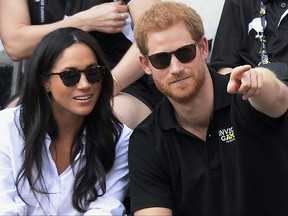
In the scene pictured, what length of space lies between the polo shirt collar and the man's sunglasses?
0.70 feet

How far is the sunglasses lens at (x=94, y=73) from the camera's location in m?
2.62

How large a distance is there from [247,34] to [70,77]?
115cm

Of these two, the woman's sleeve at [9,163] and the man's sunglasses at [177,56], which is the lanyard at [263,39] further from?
the woman's sleeve at [9,163]

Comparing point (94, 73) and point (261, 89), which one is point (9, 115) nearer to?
point (94, 73)

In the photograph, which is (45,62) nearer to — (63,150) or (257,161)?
(63,150)

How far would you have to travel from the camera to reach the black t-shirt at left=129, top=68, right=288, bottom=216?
2.49m

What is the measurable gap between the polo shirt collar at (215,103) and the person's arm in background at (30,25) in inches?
25.9

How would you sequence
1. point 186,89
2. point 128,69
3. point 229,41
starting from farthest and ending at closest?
point 229,41, point 128,69, point 186,89

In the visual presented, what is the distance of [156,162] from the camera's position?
256cm

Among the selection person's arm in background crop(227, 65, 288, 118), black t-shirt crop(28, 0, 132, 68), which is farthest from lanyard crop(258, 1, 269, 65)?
person's arm in background crop(227, 65, 288, 118)

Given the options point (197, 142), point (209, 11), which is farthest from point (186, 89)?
point (209, 11)

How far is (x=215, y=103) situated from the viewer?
8.25 feet

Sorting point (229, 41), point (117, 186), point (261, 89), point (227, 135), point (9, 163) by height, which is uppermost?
point (261, 89)

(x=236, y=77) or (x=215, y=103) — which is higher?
(x=236, y=77)
